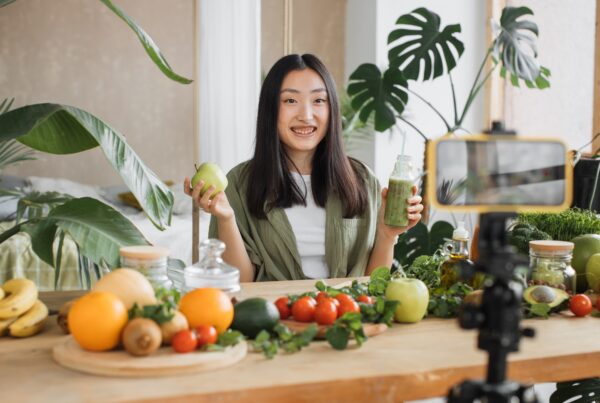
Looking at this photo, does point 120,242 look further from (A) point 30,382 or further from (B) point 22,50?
(B) point 22,50

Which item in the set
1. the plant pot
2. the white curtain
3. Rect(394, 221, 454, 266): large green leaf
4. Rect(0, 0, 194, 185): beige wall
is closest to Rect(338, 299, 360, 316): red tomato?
the plant pot

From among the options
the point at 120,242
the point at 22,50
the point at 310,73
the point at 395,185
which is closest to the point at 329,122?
the point at 310,73

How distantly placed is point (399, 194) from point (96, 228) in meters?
0.73

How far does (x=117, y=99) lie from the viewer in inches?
219

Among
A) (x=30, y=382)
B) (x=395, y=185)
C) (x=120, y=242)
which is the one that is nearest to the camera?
(x=30, y=382)

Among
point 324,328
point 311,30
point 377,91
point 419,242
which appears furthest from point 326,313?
point 311,30

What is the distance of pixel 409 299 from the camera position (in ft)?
4.85

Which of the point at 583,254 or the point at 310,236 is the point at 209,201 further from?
the point at 583,254

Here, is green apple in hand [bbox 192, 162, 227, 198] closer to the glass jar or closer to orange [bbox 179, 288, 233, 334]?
orange [bbox 179, 288, 233, 334]

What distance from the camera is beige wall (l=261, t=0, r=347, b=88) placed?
591cm

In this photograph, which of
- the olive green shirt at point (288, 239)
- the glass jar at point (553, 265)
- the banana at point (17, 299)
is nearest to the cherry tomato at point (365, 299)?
the glass jar at point (553, 265)

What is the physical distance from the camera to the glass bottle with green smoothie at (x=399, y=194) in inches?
71.7

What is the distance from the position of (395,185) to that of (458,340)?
0.56 meters

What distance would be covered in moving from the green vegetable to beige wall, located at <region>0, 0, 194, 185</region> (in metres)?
4.11
